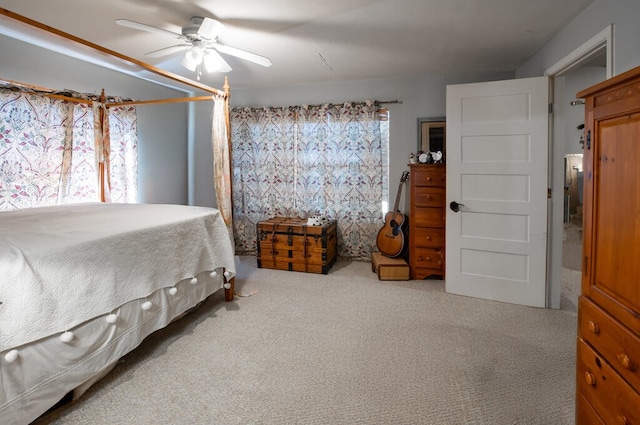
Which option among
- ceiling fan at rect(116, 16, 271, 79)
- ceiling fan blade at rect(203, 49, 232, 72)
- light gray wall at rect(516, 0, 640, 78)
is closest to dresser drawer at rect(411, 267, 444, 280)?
light gray wall at rect(516, 0, 640, 78)

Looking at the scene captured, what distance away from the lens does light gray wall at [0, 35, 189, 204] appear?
9.73 feet

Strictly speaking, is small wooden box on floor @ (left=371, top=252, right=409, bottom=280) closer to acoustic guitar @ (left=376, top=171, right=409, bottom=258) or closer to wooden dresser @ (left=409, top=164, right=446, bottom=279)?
wooden dresser @ (left=409, top=164, right=446, bottom=279)

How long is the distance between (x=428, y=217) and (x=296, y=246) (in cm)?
145

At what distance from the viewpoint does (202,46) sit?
2590 mm

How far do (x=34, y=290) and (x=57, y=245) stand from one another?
24 cm

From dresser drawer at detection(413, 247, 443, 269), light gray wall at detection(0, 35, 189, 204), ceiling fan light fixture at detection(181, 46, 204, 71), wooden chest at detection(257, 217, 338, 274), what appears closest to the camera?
ceiling fan light fixture at detection(181, 46, 204, 71)

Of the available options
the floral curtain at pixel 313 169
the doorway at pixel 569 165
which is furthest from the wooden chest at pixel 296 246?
the doorway at pixel 569 165

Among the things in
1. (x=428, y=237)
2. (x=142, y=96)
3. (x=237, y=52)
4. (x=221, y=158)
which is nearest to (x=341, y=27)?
(x=237, y=52)

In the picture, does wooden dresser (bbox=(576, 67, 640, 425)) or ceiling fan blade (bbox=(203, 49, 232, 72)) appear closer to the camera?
wooden dresser (bbox=(576, 67, 640, 425))

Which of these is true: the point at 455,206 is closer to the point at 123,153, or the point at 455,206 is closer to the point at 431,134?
the point at 431,134

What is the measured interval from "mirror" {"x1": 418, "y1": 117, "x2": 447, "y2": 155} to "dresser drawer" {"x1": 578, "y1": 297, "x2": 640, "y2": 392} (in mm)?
2911

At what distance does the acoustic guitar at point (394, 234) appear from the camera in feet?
12.5

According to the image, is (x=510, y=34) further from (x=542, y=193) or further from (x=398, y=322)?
(x=398, y=322)

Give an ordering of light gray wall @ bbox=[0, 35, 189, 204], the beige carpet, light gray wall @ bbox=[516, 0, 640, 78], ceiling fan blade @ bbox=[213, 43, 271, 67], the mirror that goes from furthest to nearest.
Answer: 1. the mirror
2. light gray wall @ bbox=[0, 35, 189, 204]
3. ceiling fan blade @ bbox=[213, 43, 271, 67]
4. light gray wall @ bbox=[516, 0, 640, 78]
5. the beige carpet
